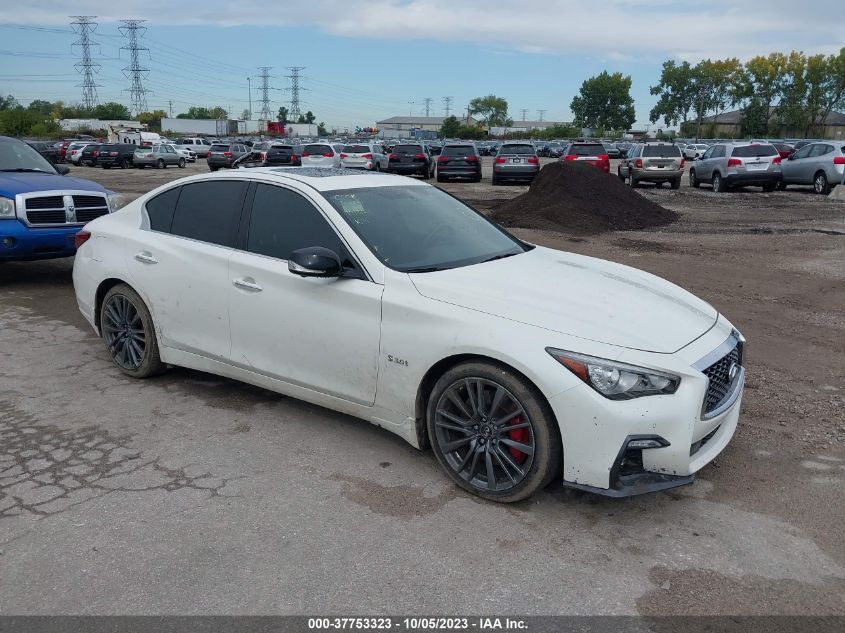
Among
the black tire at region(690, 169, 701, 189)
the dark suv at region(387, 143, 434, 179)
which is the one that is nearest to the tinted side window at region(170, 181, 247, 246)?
the black tire at region(690, 169, 701, 189)

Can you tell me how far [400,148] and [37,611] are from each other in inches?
1205

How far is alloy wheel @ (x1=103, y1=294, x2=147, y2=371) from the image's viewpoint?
5.43 metres

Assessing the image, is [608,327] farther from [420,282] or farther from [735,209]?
[735,209]

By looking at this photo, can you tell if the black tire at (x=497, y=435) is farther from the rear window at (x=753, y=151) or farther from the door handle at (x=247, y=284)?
the rear window at (x=753, y=151)

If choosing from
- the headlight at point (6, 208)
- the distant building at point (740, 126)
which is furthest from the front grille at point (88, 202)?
the distant building at point (740, 126)

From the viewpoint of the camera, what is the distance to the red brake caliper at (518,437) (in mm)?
3604

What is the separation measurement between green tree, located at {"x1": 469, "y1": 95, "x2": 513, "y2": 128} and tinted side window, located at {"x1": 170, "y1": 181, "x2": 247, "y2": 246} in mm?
172310

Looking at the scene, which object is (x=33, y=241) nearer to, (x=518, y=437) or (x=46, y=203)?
(x=46, y=203)

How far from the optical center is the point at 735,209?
19250 millimetres

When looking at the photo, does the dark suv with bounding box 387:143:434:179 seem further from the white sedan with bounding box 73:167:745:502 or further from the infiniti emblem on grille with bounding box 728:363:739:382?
the infiniti emblem on grille with bounding box 728:363:739:382

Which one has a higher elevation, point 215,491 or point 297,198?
point 297,198

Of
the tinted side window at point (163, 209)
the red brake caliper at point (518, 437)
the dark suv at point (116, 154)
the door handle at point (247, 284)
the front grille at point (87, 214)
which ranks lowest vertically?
the dark suv at point (116, 154)

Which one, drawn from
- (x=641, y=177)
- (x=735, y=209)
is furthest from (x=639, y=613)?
(x=641, y=177)

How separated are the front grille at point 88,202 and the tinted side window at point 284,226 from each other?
5.02 m
